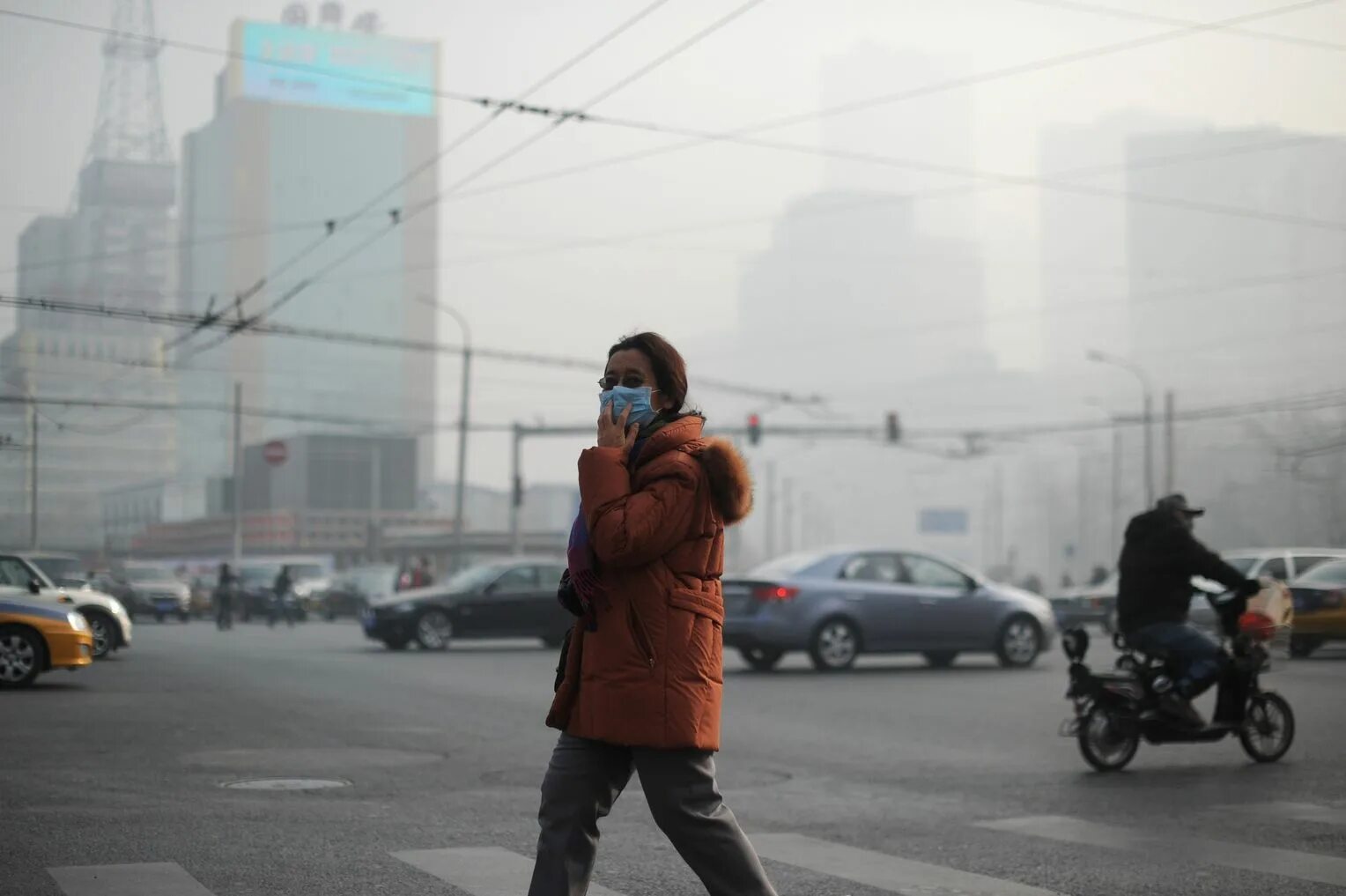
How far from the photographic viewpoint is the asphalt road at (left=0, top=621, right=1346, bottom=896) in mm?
7176

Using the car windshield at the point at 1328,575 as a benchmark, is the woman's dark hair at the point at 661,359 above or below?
above

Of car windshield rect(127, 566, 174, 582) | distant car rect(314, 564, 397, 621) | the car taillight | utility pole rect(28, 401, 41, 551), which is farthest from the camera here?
distant car rect(314, 564, 397, 621)

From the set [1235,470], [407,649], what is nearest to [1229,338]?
[1235,470]

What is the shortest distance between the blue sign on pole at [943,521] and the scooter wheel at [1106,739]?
9067 centimetres

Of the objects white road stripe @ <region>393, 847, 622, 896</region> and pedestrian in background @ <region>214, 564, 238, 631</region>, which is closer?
white road stripe @ <region>393, 847, 622, 896</region>

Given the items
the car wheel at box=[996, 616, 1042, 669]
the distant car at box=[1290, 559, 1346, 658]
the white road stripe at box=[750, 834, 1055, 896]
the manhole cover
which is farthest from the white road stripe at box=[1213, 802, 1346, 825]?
the distant car at box=[1290, 559, 1346, 658]

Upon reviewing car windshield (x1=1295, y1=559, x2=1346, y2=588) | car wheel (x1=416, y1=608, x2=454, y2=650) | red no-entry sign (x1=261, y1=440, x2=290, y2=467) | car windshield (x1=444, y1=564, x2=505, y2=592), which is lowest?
car wheel (x1=416, y1=608, x2=454, y2=650)

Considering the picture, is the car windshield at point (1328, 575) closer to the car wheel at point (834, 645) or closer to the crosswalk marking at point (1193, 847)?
the car wheel at point (834, 645)

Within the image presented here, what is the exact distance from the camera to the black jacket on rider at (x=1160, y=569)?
35.6 feet

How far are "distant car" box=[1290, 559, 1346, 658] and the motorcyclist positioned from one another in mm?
14509

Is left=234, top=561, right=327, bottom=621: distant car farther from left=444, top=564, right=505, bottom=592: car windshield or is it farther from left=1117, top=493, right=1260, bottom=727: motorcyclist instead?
left=1117, top=493, right=1260, bottom=727: motorcyclist

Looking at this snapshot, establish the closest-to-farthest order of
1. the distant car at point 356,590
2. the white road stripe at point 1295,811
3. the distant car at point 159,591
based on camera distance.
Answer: the white road stripe at point 1295,811 → the distant car at point 159,591 → the distant car at point 356,590

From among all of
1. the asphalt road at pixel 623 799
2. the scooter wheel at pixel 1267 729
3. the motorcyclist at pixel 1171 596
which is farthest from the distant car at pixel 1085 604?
the motorcyclist at pixel 1171 596

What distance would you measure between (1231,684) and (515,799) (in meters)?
4.77
